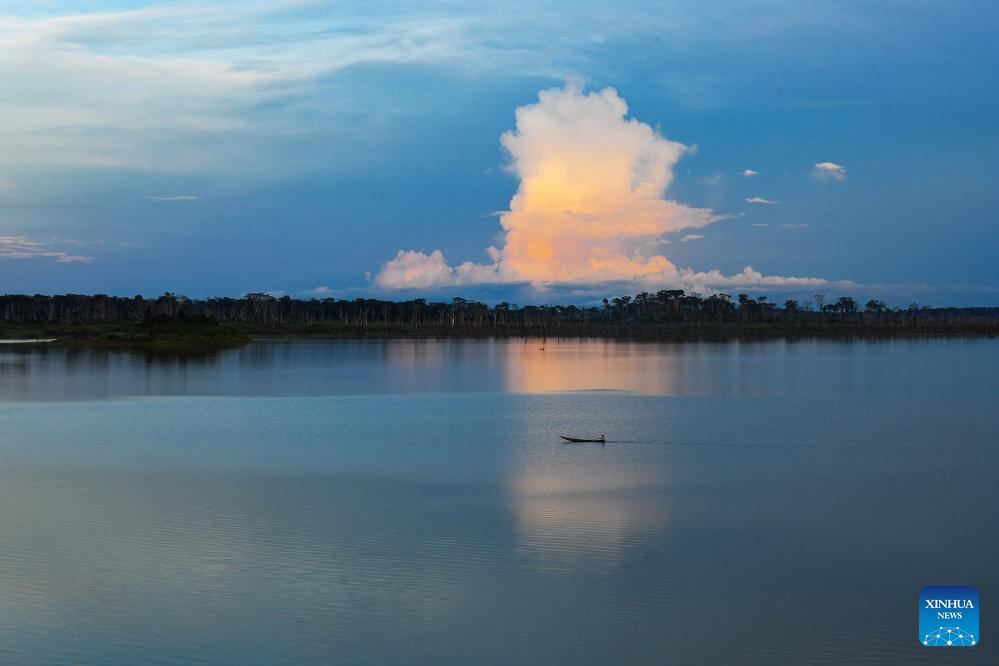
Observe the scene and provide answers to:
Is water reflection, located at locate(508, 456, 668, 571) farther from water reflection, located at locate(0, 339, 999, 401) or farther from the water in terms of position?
water reflection, located at locate(0, 339, 999, 401)

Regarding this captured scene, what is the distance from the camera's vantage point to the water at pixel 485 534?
10039 mm

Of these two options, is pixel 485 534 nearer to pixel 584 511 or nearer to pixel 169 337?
pixel 584 511

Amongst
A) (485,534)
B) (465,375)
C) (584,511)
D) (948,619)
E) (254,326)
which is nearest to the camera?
(948,619)

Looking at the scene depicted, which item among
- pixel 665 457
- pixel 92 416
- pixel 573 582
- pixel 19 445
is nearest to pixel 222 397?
pixel 92 416

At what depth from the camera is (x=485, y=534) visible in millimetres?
14469

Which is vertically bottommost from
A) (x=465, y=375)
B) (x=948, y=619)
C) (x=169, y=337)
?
(x=465, y=375)

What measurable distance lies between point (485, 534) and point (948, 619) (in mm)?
6669

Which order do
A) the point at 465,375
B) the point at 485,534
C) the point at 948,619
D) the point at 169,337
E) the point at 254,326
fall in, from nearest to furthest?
the point at 948,619
the point at 485,534
the point at 465,375
the point at 169,337
the point at 254,326

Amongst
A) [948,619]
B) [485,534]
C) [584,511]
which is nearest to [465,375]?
[584,511]

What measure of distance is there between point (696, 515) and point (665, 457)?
702cm

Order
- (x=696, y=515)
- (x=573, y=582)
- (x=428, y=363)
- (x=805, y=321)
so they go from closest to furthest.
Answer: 1. (x=573, y=582)
2. (x=696, y=515)
3. (x=428, y=363)
4. (x=805, y=321)

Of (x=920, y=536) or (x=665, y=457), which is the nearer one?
(x=920, y=536)

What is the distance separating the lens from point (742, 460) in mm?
22344

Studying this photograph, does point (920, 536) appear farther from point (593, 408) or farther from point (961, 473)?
point (593, 408)
